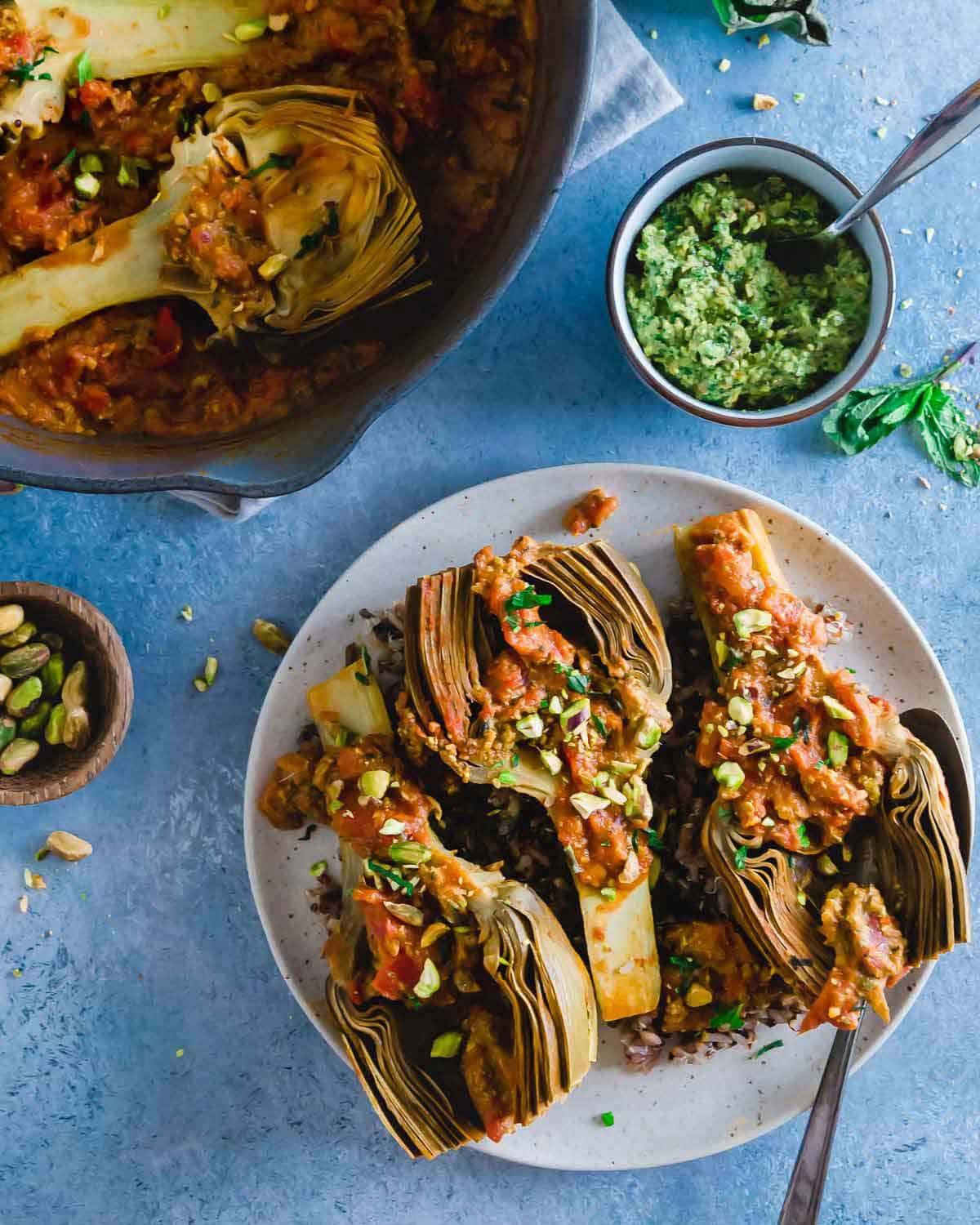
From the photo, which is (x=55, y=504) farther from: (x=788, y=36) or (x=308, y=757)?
(x=788, y=36)

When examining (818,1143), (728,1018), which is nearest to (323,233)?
(728,1018)

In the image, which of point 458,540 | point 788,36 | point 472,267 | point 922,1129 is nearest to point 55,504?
point 458,540

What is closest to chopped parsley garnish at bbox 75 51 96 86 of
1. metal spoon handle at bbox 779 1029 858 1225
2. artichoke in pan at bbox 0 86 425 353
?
artichoke in pan at bbox 0 86 425 353

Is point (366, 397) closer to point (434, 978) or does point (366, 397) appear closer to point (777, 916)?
point (434, 978)

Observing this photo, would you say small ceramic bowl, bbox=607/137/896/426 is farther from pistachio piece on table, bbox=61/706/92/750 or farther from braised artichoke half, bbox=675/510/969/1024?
pistachio piece on table, bbox=61/706/92/750

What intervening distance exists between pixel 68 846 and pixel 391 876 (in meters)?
0.63

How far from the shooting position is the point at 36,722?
6.11 ft

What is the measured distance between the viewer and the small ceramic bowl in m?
1.75

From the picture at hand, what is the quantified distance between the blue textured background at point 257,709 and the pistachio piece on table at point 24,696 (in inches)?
6.6

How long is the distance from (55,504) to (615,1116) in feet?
4.42

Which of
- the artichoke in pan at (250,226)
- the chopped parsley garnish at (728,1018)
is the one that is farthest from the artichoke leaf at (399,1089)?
the artichoke in pan at (250,226)

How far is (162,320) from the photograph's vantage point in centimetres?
155

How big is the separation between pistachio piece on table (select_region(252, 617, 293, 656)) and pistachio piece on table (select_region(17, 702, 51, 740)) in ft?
1.15

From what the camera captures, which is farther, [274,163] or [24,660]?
[24,660]
